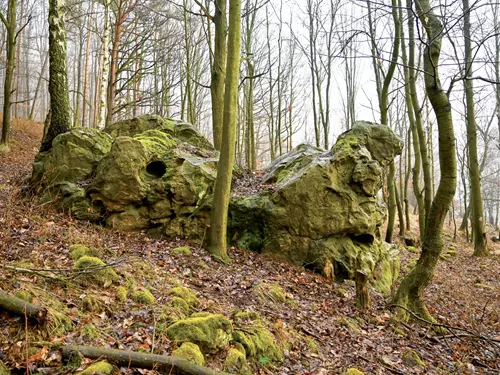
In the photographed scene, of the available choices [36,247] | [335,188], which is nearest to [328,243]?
[335,188]

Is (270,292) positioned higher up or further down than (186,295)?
further down

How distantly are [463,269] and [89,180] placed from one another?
39.4ft

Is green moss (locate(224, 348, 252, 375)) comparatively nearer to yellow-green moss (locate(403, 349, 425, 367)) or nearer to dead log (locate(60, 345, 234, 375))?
dead log (locate(60, 345, 234, 375))

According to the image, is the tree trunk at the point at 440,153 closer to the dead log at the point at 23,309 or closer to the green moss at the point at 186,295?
the green moss at the point at 186,295

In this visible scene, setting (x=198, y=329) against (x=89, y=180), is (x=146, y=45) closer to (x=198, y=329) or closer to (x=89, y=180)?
(x=89, y=180)

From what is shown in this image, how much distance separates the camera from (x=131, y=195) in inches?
290

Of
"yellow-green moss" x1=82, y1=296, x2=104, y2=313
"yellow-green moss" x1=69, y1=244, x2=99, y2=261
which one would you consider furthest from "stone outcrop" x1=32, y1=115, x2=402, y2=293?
"yellow-green moss" x1=82, y1=296, x2=104, y2=313

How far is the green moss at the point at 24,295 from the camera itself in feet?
10.2

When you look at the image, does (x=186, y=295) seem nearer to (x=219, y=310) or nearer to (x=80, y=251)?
(x=219, y=310)

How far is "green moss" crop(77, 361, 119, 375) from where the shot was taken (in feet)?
8.08

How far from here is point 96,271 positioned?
4.17 m

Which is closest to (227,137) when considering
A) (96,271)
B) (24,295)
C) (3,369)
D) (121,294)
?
(96,271)

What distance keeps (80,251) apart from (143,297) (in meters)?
1.38

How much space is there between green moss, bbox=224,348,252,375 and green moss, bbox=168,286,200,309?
1.08 m
